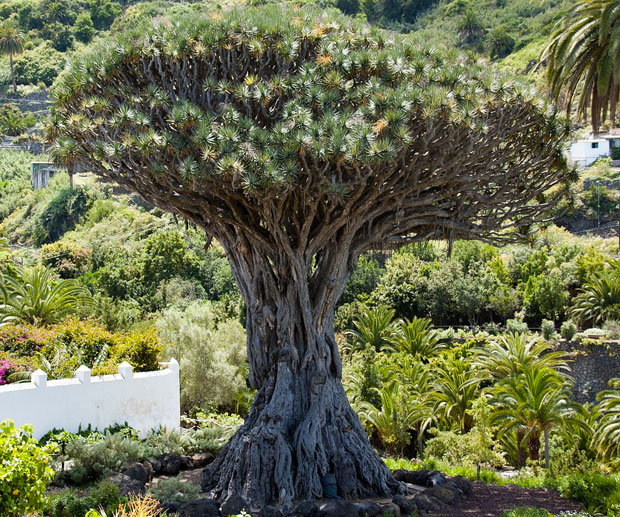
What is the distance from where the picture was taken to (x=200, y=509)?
440 inches

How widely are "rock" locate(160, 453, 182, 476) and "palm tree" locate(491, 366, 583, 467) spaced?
8.88 m

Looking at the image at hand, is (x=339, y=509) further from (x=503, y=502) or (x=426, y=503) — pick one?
(x=503, y=502)

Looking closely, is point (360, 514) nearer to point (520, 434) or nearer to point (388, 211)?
point (388, 211)

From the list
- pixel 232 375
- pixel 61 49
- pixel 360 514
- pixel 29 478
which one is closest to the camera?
pixel 29 478

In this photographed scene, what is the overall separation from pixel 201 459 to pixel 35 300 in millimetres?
12454

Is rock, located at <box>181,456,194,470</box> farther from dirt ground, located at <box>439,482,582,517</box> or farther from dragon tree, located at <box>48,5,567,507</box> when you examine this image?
dirt ground, located at <box>439,482,582,517</box>

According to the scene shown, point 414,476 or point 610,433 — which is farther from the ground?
point 610,433

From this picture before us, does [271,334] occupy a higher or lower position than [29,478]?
higher

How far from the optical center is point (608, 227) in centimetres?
5069

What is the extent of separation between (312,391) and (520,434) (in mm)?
9669

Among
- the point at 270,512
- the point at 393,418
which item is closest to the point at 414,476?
the point at 270,512

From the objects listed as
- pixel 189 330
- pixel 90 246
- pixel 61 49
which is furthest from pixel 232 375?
pixel 61 49

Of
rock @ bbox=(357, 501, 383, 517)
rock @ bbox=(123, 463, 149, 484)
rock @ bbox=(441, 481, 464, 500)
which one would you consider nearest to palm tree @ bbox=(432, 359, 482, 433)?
rock @ bbox=(441, 481, 464, 500)

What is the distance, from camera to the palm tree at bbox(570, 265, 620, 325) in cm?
3372
